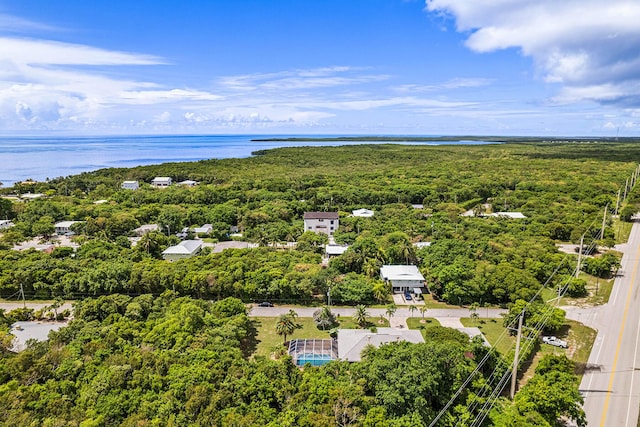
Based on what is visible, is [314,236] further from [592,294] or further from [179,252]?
[592,294]

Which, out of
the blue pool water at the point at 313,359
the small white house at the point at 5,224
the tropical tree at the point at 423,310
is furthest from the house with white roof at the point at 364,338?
the small white house at the point at 5,224

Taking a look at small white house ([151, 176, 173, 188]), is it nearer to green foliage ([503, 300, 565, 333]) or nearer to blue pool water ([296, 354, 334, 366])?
blue pool water ([296, 354, 334, 366])

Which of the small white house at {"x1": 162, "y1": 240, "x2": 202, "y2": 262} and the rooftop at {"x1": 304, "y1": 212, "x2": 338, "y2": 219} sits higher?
the rooftop at {"x1": 304, "y1": 212, "x2": 338, "y2": 219}

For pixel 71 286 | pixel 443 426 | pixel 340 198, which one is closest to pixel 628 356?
pixel 443 426

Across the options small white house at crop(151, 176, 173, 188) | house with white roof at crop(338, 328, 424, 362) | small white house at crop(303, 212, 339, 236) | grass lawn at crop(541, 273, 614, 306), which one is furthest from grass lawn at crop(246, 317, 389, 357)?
small white house at crop(151, 176, 173, 188)

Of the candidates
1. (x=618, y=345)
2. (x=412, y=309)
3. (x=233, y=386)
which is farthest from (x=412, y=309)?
(x=233, y=386)

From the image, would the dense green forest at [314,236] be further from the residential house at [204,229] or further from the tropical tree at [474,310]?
the residential house at [204,229]

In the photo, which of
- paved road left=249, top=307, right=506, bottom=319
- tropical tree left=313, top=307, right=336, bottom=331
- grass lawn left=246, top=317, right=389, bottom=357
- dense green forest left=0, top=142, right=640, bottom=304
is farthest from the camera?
dense green forest left=0, top=142, right=640, bottom=304
